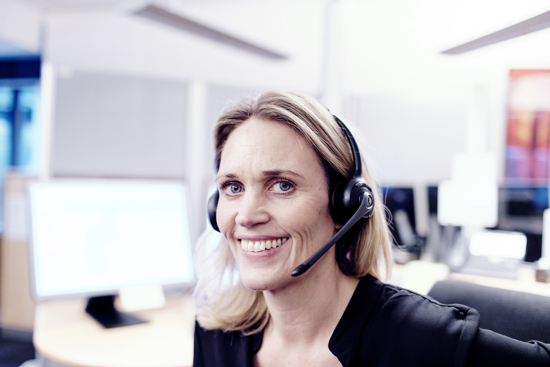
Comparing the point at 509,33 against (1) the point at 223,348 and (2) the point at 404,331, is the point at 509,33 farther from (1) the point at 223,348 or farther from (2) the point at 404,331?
(1) the point at 223,348

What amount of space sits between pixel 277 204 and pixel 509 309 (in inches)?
18.6

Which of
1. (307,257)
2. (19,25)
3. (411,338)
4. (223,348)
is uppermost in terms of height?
(19,25)

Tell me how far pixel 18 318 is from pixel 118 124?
1857 millimetres

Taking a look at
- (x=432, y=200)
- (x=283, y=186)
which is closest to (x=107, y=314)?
(x=283, y=186)

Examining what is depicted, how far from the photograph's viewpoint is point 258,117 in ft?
2.97

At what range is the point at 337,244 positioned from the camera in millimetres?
955

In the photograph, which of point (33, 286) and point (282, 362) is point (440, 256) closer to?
point (282, 362)

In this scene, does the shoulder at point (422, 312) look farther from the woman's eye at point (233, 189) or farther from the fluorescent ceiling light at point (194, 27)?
the fluorescent ceiling light at point (194, 27)

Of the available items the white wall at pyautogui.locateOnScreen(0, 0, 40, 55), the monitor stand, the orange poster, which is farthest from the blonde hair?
the white wall at pyautogui.locateOnScreen(0, 0, 40, 55)

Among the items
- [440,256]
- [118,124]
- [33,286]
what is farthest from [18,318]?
[440,256]

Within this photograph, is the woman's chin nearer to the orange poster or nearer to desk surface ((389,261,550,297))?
desk surface ((389,261,550,297))

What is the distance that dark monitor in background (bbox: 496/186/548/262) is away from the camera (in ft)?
6.20

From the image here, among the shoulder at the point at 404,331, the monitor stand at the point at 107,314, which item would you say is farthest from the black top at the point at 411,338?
the monitor stand at the point at 107,314

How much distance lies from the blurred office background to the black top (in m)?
0.88
